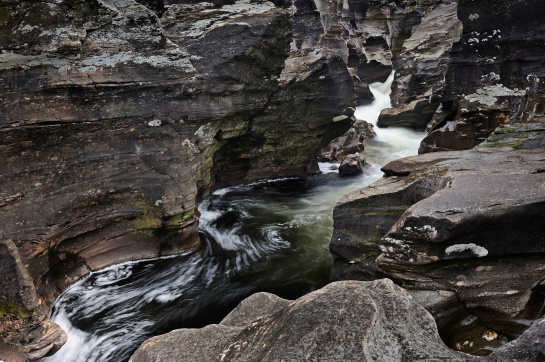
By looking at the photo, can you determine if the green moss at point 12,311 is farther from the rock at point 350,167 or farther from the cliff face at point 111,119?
the rock at point 350,167

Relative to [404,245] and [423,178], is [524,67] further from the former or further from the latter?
[404,245]

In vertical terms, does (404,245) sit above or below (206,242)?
above

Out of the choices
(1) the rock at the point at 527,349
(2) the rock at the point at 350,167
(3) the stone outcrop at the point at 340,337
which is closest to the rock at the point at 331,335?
(3) the stone outcrop at the point at 340,337

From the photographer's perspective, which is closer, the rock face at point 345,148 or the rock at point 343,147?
the rock face at point 345,148

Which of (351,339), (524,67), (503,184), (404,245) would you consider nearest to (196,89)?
(404,245)

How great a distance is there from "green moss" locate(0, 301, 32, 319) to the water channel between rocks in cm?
87

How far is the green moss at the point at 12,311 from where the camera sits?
5.57 metres

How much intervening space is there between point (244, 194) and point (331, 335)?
401 inches

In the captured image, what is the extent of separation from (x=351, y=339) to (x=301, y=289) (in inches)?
204

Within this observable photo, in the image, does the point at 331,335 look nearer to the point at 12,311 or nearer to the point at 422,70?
the point at 12,311

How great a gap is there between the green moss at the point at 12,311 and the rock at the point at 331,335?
142 inches

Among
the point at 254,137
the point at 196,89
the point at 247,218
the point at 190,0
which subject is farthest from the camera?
the point at 254,137

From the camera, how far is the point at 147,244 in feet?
27.9

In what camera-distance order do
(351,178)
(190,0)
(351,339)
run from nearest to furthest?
(351,339) → (190,0) → (351,178)
